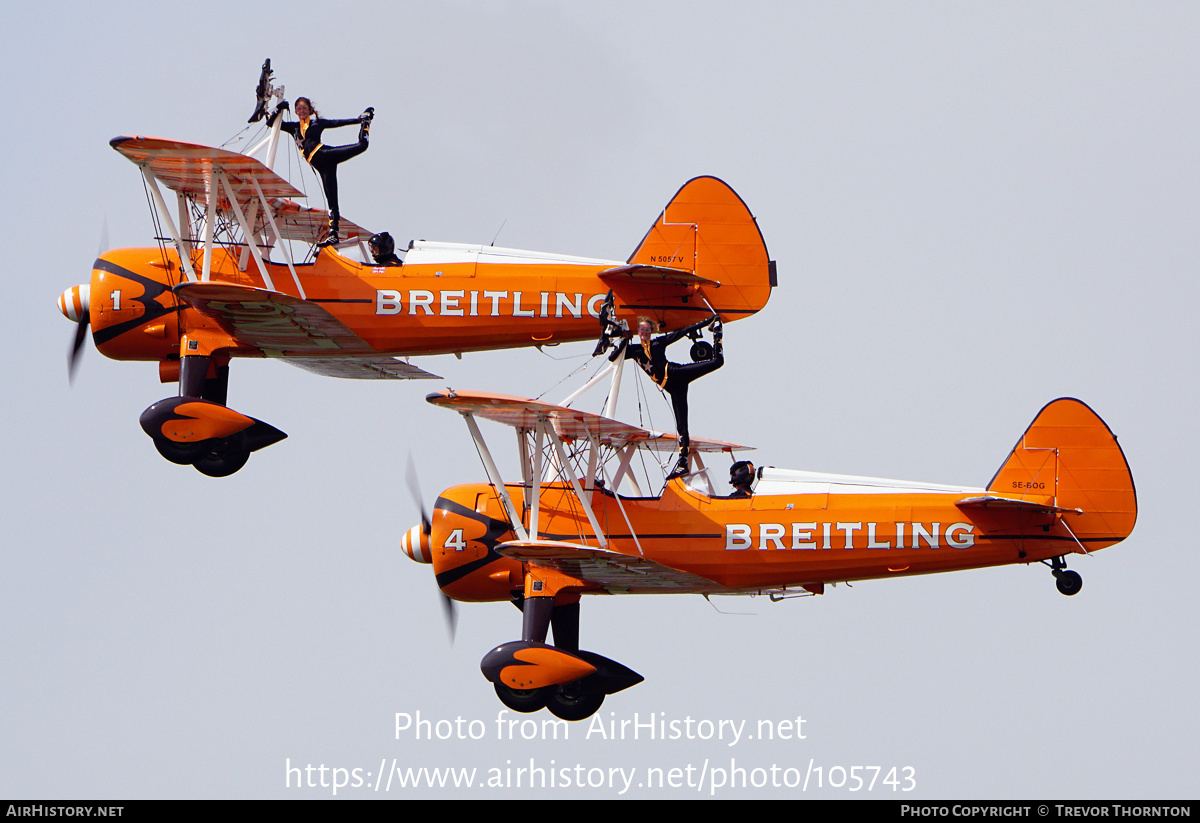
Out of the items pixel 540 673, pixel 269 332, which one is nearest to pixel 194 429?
pixel 269 332

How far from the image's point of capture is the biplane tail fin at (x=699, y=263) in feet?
92.0

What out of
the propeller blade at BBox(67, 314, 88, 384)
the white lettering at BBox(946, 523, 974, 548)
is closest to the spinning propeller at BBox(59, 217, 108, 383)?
the propeller blade at BBox(67, 314, 88, 384)

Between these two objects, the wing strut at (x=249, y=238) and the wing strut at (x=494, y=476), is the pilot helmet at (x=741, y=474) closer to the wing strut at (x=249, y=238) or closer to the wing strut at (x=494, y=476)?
the wing strut at (x=494, y=476)

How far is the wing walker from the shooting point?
2775 centimetres

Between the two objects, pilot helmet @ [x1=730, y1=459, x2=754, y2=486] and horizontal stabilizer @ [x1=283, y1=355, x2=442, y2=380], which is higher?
horizontal stabilizer @ [x1=283, y1=355, x2=442, y2=380]

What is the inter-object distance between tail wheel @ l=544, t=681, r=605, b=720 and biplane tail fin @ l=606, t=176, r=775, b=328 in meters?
4.65

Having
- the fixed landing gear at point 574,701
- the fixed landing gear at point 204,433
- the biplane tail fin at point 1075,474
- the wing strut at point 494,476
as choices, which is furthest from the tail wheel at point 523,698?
the biplane tail fin at point 1075,474

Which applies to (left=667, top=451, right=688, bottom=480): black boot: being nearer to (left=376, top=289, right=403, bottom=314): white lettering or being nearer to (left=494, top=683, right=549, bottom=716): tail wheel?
(left=494, top=683, right=549, bottom=716): tail wheel

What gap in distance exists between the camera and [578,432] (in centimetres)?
2822

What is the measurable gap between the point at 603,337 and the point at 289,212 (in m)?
4.27

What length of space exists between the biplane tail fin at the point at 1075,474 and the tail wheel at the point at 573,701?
551 cm

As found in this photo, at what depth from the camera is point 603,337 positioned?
28062mm

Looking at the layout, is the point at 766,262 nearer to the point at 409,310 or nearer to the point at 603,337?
the point at 603,337

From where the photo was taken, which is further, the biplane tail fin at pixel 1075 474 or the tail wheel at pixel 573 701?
the tail wheel at pixel 573 701
